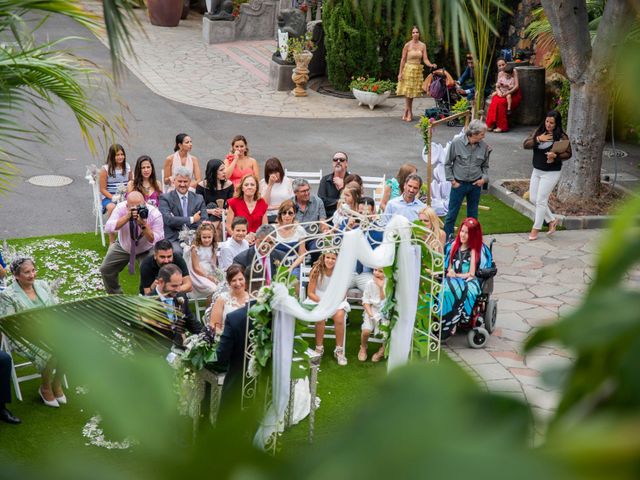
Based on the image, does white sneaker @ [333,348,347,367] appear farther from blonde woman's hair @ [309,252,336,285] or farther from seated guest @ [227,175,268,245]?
seated guest @ [227,175,268,245]

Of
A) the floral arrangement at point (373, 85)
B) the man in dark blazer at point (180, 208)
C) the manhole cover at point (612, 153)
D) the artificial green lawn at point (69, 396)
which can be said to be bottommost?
the artificial green lawn at point (69, 396)

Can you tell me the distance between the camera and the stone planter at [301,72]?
19797 mm

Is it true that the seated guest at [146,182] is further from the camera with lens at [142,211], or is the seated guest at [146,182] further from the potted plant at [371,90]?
the potted plant at [371,90]

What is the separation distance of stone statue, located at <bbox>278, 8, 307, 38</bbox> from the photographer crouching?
11591mm

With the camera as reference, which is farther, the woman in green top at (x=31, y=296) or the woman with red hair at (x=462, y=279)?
the woman with red hair at (x=462, y=279)

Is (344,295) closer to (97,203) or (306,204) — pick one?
(306,204)

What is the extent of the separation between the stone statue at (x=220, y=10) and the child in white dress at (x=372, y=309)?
17549 millimetres

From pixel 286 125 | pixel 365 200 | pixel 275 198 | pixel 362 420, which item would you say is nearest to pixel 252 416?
pixel 362 420

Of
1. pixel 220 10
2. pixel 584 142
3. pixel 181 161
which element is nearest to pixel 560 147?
pixel 584 142

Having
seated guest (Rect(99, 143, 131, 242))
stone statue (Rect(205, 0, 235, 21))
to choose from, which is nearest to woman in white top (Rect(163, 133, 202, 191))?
seated guest (Rect(99, 143, 131, 242))

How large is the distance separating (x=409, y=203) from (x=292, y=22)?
1137 centimetres

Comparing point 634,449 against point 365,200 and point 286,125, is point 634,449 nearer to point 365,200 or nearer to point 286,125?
point 365,200

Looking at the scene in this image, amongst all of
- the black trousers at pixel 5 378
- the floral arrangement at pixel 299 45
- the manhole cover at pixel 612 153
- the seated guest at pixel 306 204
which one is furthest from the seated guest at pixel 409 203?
the floral arrangement at pixel 299 45

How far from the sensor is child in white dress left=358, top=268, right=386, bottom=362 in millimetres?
8617
